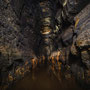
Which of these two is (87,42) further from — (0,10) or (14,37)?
(0,10)

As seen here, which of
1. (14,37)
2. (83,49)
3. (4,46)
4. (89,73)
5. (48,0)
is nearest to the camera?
(89,73)

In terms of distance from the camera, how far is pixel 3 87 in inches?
126

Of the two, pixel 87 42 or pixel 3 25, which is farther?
pixel 3 25

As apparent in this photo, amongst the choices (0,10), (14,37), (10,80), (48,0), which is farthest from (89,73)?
(48,0)

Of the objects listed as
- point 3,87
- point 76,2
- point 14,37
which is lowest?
point 3,87

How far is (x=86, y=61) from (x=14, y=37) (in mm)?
3853

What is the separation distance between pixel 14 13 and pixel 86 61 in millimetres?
4627

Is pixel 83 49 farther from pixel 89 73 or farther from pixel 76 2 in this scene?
pixel 76 2

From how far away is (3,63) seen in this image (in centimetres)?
338

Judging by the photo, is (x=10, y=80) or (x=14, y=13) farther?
(x=14, y=13)

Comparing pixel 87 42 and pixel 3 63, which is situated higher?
pixel 87 42

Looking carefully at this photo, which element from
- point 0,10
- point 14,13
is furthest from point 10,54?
point 14,13

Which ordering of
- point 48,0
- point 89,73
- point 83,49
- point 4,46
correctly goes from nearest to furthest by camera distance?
1. point 89,73
2. point 83,49
3. point 4,46
4. point 48,0

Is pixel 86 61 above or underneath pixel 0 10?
underneath
